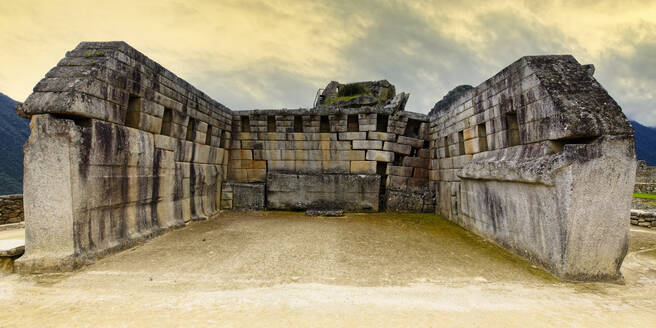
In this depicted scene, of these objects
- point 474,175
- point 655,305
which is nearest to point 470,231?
point 474,175

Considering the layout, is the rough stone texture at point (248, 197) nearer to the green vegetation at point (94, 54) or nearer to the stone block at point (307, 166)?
the stone block at point (307, 166)

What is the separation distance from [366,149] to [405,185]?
69.2 inches

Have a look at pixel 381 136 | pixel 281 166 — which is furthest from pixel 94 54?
pixel 381 136

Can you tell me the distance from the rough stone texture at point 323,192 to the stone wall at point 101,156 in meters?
2.98

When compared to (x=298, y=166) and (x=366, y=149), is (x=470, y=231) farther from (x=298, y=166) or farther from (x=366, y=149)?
(x=298, y=166)

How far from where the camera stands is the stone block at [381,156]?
8.96 meters

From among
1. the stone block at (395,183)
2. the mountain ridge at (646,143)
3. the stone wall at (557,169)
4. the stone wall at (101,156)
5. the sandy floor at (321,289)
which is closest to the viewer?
the sandy floor at (321,289)

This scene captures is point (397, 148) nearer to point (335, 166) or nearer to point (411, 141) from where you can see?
point (411, 141)

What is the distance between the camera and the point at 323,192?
355 inches

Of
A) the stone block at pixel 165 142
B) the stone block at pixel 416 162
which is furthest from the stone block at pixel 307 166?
the stone block at pixel 165 142

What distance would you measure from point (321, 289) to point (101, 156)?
13.5 feet

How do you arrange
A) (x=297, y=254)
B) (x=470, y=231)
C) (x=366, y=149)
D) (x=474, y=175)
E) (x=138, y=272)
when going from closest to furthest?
(x=138, y=272) < (x=297, y=254) < (x=474, y=175) < (x=470, y=231) < (x=366, y=149)

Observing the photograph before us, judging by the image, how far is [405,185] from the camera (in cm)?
909

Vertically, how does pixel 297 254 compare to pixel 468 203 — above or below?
below
